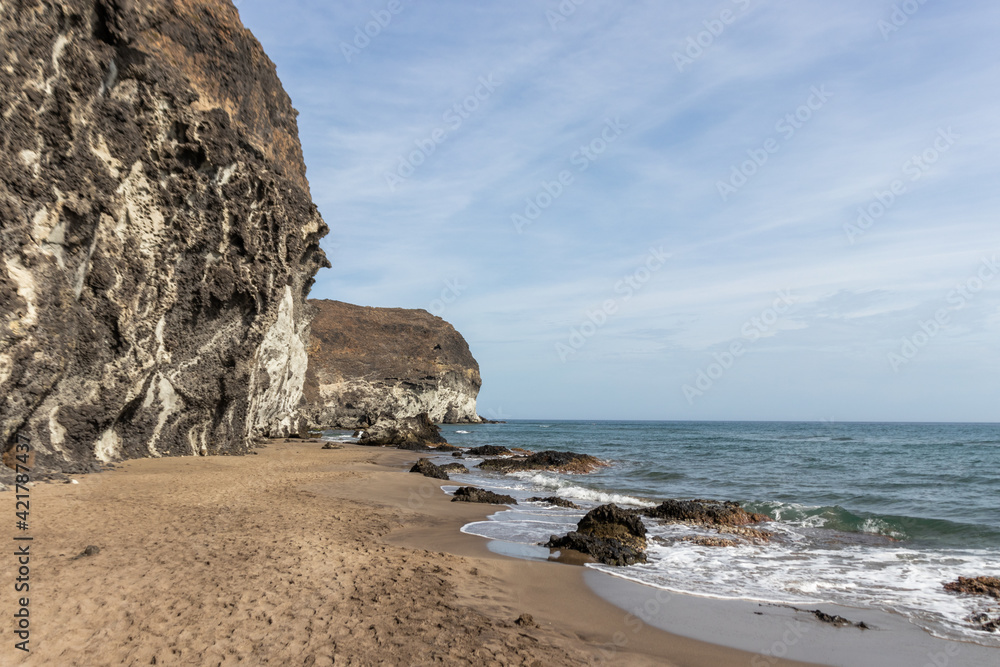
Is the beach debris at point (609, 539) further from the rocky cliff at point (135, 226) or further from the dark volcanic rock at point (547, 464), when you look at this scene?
the dark volcanic rock at point (547, 464)

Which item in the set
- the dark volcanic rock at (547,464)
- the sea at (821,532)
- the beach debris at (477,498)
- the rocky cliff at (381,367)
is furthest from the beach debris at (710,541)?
the rocky cliff at (381,367)

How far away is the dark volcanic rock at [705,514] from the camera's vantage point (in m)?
11.9

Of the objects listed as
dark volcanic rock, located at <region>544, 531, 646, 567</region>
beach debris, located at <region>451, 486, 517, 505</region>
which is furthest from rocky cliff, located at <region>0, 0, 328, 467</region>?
dark volcanic rock, located at <region>544, 531, 646, 567</region>

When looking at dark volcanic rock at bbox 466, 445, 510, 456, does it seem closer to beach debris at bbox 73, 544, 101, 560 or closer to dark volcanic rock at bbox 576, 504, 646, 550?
dark volcanic rock at bbox 576, 504, 646, 550

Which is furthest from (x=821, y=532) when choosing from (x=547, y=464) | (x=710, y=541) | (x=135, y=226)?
(x=135, y=226)

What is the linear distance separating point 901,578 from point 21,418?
15109mm

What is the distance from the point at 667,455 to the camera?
32094mm

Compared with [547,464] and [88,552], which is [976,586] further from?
[547,464]

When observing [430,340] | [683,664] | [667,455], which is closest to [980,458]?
[667,455]

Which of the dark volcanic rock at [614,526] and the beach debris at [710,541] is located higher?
the dark volcanic rock at [614,526]

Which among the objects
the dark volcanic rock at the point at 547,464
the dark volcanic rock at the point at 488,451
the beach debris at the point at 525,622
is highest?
the beach debris at the point at 525,622

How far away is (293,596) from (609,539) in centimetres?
522

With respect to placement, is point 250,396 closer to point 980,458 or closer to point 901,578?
point 901,578

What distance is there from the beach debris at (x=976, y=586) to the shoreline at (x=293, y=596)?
3838mm
